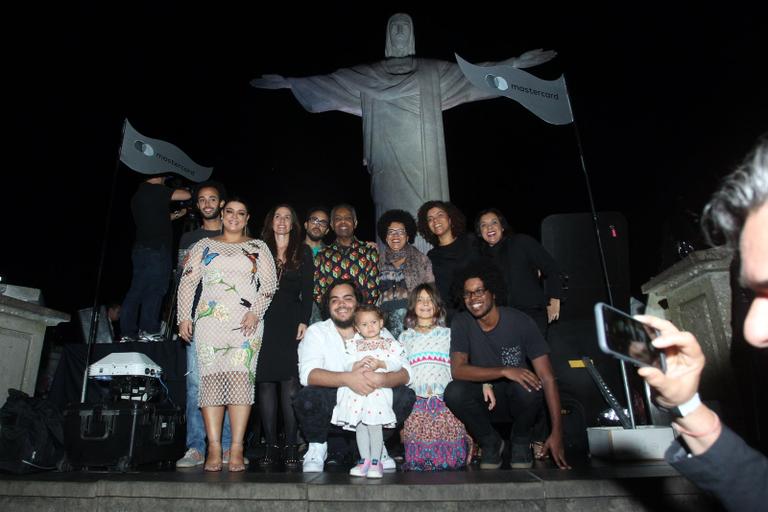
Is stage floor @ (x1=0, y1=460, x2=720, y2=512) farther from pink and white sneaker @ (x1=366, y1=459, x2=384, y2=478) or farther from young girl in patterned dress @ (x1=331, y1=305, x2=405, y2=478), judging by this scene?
young girl in patterned dress @ (x1=331, y1=305, x2=405, y2=478)

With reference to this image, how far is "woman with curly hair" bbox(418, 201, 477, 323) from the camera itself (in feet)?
13.5

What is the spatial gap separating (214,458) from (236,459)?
0.15m

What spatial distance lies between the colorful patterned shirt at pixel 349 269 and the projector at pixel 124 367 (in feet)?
4.12

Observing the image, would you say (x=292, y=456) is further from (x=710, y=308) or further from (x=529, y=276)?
(x=710, y=308)

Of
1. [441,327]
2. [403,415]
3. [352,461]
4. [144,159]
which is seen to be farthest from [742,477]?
[144,159]

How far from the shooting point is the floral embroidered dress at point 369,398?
300 centimetres

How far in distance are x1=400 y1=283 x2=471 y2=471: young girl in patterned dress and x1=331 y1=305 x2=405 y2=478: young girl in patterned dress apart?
0.23 m

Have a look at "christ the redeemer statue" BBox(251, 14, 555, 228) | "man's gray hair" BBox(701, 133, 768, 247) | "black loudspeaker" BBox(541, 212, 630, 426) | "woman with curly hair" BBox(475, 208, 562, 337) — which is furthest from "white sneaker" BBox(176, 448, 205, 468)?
"man's gray hair" BBox(701, 133, 768, 247)

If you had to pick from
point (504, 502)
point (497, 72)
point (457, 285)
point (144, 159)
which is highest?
point (497, 72)

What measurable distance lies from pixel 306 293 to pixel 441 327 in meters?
1.03

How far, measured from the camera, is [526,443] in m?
3.23

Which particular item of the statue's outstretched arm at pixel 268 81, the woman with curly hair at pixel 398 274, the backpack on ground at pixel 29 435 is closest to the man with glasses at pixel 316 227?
the woman with curly hair at pixel 398 274

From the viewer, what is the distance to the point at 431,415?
3326mm

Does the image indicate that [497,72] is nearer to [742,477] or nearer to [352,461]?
[352,461]
